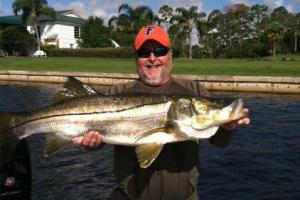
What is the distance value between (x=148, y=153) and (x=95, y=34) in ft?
260

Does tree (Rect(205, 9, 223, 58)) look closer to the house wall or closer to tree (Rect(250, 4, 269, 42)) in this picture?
tree (Rect(250, 4, 269, 42))

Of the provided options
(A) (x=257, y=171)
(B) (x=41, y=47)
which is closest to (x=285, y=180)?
(A) (x=257, y=171)

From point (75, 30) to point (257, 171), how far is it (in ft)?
273

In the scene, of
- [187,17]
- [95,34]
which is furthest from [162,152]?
[95,34]

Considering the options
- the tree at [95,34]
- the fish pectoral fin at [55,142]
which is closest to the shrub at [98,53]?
the tree at [95,34]

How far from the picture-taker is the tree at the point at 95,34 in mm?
81625

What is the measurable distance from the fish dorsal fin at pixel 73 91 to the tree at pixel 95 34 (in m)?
77.5

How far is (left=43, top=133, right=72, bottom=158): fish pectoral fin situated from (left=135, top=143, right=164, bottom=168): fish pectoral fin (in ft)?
2.46

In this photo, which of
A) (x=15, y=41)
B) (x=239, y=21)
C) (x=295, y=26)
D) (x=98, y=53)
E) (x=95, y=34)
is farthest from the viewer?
(x=239, y=21)

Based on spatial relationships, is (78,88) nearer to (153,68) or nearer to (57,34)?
(153,68)

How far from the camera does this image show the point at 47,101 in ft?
87.0

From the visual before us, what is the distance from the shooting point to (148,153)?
13.4 feet

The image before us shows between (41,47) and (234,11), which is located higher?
(234,11)

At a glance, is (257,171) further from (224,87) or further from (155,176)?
(224,87)
